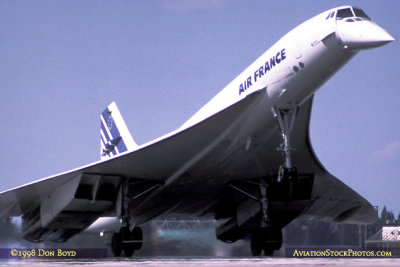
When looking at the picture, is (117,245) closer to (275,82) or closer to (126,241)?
(126,241)

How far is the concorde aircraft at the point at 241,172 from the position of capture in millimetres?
11594

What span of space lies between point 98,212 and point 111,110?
4828 millimetres

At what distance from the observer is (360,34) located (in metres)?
10.7

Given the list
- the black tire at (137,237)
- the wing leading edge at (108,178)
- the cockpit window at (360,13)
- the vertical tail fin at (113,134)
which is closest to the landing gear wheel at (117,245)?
the black tire at (137,237)

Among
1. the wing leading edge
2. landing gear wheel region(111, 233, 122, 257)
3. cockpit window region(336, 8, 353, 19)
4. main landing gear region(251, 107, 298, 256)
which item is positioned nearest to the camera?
cockpit window region(336, 8, 353, 19)

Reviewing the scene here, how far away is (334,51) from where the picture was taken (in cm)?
1111

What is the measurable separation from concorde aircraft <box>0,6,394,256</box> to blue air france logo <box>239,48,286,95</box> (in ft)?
0.07

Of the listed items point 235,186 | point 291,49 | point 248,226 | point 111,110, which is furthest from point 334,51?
point 111,110

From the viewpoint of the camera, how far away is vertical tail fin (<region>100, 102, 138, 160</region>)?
18094 mm

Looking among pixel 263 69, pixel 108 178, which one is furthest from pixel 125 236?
pixel 263 69

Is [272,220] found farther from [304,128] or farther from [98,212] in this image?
[98,212]

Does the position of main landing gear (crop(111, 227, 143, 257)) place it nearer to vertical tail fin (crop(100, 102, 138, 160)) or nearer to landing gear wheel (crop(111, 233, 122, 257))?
landing gear wheel (crop(111, 233, 122, 257))

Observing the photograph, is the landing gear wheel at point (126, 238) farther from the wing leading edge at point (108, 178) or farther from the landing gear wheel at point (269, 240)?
the landing gear wheel at point (269, 240)

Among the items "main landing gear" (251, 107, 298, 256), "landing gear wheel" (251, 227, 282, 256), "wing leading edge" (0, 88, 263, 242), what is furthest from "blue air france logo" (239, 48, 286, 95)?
"landing gear wheel" (251, 227, 282, 256)
